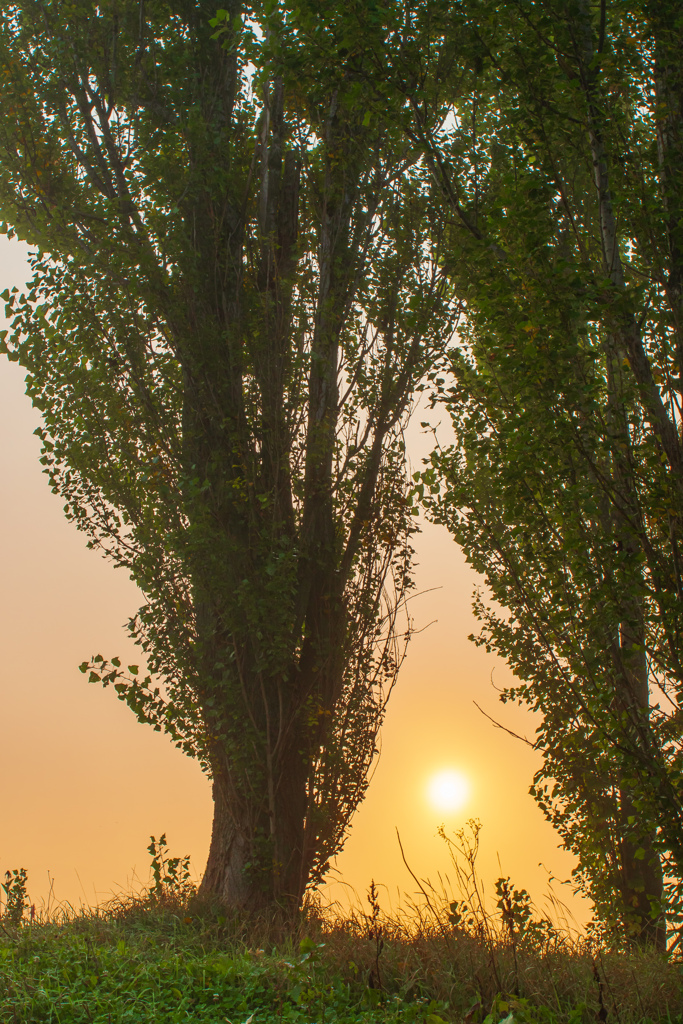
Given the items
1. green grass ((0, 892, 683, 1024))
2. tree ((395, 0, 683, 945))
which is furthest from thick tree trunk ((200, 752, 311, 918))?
tree ((395, 0, 683, 945))

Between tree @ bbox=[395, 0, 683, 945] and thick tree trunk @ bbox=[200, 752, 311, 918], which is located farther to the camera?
thick tree trunk @ bbox=[200, 752, 311, 918]

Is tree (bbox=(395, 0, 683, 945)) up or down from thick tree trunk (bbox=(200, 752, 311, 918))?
up

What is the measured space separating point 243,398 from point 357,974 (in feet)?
13.0

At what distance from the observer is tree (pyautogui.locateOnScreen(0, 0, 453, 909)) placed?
6.00m

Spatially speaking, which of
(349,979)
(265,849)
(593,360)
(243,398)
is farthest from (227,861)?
(593,360)

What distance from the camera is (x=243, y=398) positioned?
6340 millimetres

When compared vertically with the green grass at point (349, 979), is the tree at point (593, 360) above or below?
above

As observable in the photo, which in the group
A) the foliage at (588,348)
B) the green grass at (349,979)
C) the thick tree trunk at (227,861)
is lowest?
the green grass at (349,979)

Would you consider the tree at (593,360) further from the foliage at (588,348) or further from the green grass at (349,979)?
the green grass at (349,979)

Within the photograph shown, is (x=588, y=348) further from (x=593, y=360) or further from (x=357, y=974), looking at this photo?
(x=357, y=974)

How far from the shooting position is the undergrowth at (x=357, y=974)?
4129 mm

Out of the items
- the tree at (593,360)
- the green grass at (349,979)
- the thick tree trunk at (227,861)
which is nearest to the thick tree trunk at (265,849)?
the thick tree trunk at (227,861)

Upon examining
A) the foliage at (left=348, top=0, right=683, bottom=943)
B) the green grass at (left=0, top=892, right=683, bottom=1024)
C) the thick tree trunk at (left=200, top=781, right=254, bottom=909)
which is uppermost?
the foliage at (left=348, top=0, right=683, bottom=943)

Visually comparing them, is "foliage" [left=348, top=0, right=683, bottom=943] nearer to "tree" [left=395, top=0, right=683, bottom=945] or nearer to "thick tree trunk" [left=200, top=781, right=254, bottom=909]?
"tree" [left=395, top=0, right=683, bottom=945]
